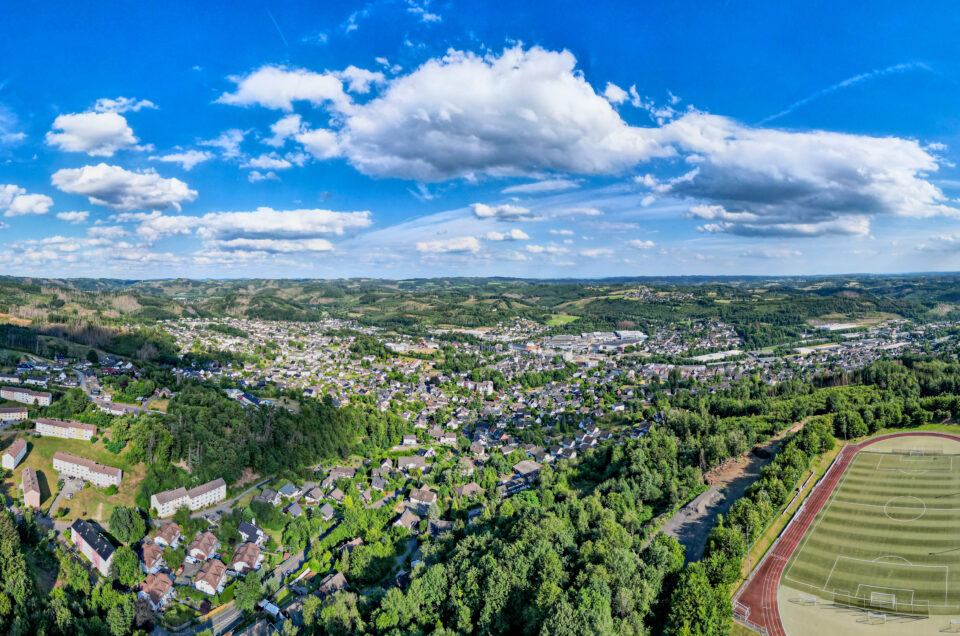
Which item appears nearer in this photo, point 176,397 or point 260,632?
point 260,632

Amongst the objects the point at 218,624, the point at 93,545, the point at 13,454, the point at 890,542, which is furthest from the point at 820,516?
the point at 13,454

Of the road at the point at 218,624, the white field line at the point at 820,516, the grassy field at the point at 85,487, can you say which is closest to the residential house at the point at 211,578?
the road at the point at 218,624

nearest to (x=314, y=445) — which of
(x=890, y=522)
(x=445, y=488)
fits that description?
(x=445, y=488)

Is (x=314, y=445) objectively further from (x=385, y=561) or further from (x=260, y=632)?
(x=260, y=632)

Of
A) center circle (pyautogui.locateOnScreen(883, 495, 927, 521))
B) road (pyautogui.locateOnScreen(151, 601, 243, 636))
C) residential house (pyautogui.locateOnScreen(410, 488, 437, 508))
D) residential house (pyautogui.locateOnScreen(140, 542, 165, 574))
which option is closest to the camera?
road (pyautogui.locateOnScreen(151, 601, 243, 636))

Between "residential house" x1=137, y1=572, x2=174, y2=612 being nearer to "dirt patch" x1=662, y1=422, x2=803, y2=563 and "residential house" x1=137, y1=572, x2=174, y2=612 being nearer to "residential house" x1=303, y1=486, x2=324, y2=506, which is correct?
"residential house" x1=303, y1=486, x2=324, y2=506

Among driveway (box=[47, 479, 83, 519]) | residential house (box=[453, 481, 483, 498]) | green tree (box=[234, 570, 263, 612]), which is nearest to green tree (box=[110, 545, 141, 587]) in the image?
green tree (box=[234, 570, 263, 612])
